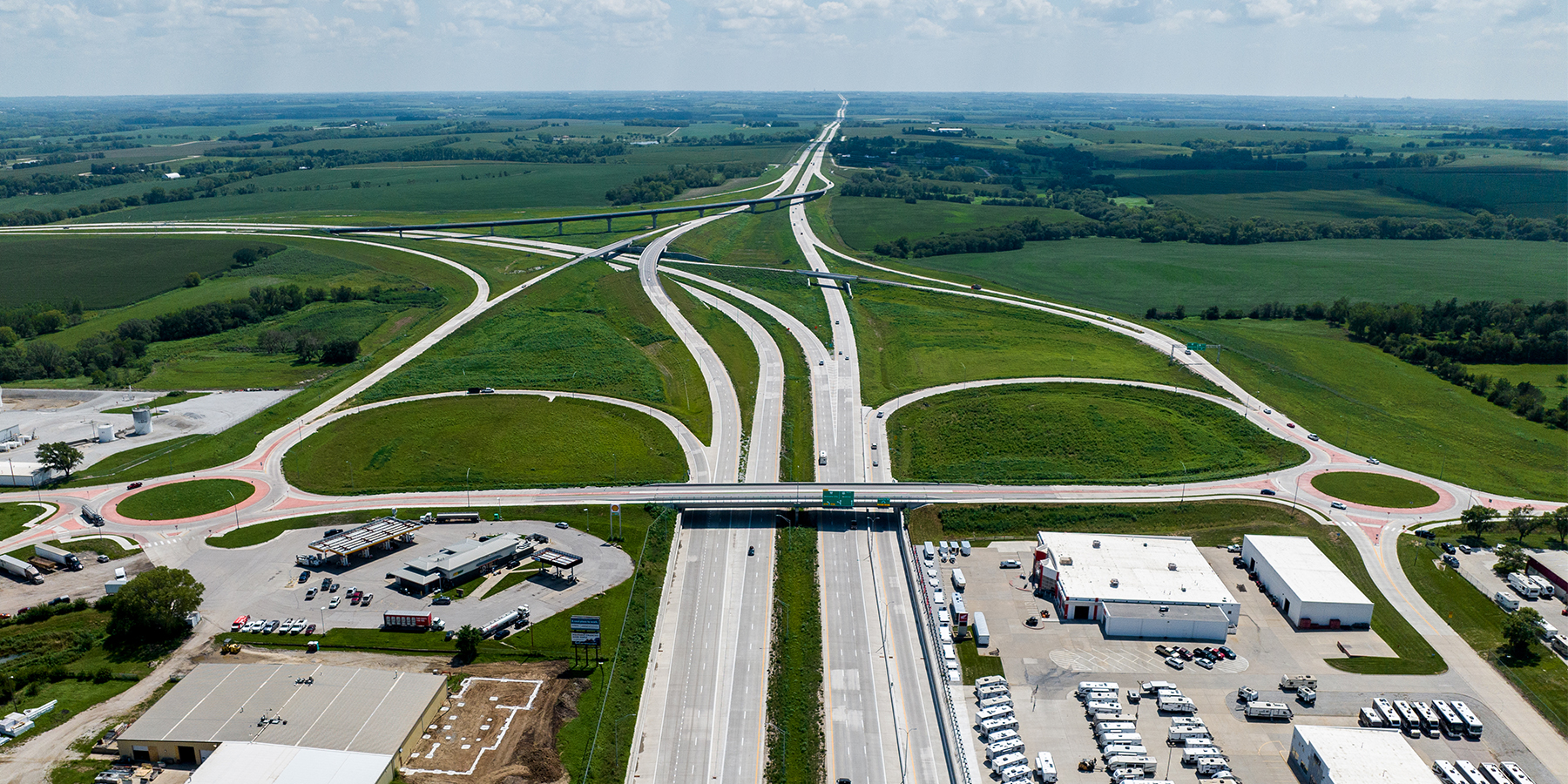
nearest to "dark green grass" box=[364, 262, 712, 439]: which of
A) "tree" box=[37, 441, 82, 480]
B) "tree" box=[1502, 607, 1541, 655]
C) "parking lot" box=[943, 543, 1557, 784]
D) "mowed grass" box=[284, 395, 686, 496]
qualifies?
"mowed grass" box=[284, 395, 686, 496]

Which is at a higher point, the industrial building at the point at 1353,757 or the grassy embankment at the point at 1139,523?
the grassy embankment at the point at 1139,523

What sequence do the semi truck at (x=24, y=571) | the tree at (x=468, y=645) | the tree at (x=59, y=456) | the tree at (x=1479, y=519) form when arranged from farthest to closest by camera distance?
1. the tree at (x=59, y=456)
2. the tree at (x=1479, y=519)
3. the semi truck at (x=24, y=571)
4. the tree at (x=468, y=645)

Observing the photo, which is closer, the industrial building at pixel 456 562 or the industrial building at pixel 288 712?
the industrial building at pixel 288 712

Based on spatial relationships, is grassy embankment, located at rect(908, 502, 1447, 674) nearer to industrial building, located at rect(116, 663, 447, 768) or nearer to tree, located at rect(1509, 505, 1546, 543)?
tree, located at rect(1509, 505, 1546, 543)

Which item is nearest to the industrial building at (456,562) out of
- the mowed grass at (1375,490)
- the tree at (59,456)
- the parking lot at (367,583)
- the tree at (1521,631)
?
the parking lot at (367,583)

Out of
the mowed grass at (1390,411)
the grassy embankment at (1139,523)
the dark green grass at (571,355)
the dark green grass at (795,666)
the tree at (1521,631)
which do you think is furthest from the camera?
the dark green grass at (571,355)

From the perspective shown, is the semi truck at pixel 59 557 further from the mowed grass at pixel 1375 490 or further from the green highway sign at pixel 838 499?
the mowed grass at pixel 1375 490

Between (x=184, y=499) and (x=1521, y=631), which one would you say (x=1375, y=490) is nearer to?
(x=1521, y=631)
